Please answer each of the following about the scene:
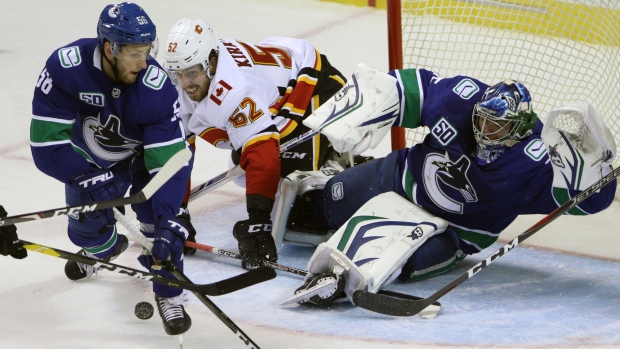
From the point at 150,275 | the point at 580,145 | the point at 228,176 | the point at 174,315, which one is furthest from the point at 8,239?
the point at 580,145

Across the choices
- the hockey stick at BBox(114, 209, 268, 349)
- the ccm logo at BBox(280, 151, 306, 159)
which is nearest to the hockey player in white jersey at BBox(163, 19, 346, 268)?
the ccm logo at BBox(280, 151, 306, 159)

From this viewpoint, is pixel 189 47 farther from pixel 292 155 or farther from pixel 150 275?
pixel 150 275

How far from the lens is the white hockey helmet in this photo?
4.00 meters

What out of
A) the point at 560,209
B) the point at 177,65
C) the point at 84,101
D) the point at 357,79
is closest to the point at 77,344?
the point at 84,101

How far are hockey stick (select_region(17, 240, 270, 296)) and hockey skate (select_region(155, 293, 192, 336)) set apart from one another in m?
0.16

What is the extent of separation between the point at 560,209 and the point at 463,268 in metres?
0.60

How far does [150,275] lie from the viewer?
10.9 ft

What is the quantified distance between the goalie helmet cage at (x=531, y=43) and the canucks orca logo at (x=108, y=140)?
1.42 metres

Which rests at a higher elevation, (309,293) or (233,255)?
(309,293)

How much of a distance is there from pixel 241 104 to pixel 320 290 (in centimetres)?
75

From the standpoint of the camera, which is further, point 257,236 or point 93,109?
point 257,236

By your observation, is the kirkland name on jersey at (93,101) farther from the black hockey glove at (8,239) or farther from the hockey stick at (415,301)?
the hockey stick at (415,301)

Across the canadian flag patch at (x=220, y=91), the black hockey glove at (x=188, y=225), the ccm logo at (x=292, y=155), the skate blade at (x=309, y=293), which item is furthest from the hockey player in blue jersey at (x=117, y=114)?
the ccm logo at (x=292, y=155)

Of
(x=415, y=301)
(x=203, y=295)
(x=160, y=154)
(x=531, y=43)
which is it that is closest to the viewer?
(x=203, y=295)
